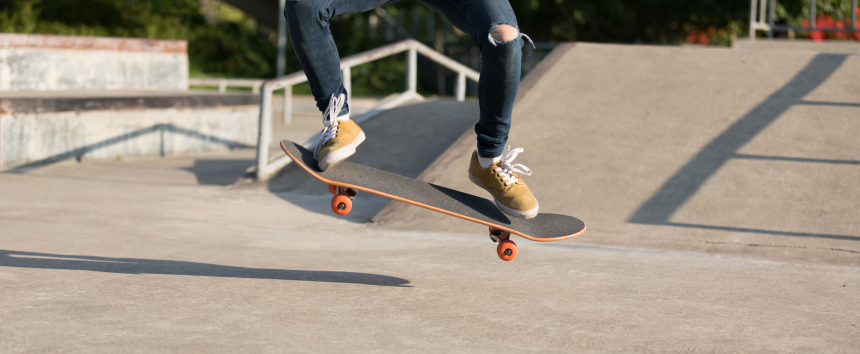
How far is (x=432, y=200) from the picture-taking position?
129 inches

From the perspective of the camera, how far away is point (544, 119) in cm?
619

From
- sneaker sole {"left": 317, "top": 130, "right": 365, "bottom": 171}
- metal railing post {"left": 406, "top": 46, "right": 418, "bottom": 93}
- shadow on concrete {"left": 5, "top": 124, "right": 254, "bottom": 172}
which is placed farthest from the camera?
metal railing post {"left": 406, "top": 46, "right": 418, "bottom": 93}

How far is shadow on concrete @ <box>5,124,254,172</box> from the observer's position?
301 inches

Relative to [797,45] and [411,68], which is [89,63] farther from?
[797,45]

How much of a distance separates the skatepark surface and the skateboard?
0.27 meters

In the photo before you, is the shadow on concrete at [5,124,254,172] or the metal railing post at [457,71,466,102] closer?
the shadow on concrete at [5,124,254,172]

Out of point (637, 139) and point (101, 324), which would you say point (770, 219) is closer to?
point (637, 139)

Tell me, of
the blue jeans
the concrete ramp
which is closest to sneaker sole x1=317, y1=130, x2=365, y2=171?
the blue jeans

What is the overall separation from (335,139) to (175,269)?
1.04 metres

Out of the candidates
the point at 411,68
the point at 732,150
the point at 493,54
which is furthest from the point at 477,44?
the point at 411,68

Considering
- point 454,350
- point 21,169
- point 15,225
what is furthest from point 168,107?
point 454,350

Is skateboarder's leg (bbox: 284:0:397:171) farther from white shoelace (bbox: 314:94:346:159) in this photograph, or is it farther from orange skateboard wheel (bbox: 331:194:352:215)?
orange skateboard wheel (bbox: 331:194:352:215)

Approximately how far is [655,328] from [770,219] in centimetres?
236

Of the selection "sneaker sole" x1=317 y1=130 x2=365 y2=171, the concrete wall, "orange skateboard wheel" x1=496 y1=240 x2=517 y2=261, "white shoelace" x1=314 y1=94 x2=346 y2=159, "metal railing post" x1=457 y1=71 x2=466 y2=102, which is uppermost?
"white shoelace" x1=314 y1=94 x2=346 y2=159
